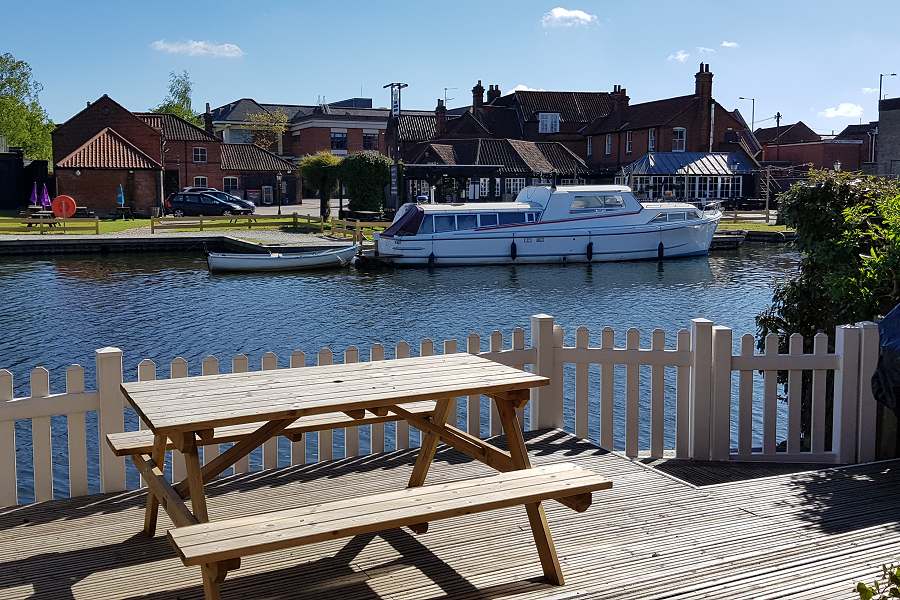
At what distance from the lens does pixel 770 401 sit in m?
7.57

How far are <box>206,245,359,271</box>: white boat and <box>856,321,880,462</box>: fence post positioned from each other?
28.4 metres

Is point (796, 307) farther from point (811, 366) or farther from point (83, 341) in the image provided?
point (83, 341)

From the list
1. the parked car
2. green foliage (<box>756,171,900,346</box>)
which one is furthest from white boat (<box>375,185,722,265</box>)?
green foliage (<box>756,171,900,346</box>)

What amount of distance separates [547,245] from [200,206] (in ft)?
77.0

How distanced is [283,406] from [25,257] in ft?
123

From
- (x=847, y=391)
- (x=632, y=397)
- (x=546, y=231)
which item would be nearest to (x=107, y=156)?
(x=546, y=231)

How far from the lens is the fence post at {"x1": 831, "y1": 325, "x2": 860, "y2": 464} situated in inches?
285

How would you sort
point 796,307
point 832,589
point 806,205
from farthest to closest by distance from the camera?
point 796,307 < point 806,205 < point 832,589

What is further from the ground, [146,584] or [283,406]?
[283,406]

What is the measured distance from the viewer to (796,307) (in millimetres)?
10164

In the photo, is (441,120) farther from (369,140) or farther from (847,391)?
(847,391)

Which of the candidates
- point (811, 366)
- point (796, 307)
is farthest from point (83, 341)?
point (811, 366)

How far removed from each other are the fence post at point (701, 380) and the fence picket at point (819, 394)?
2.58 ft

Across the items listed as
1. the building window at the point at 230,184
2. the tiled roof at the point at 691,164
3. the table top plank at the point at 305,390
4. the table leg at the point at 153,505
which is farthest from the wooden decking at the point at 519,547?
the building window at the point at 230,184
